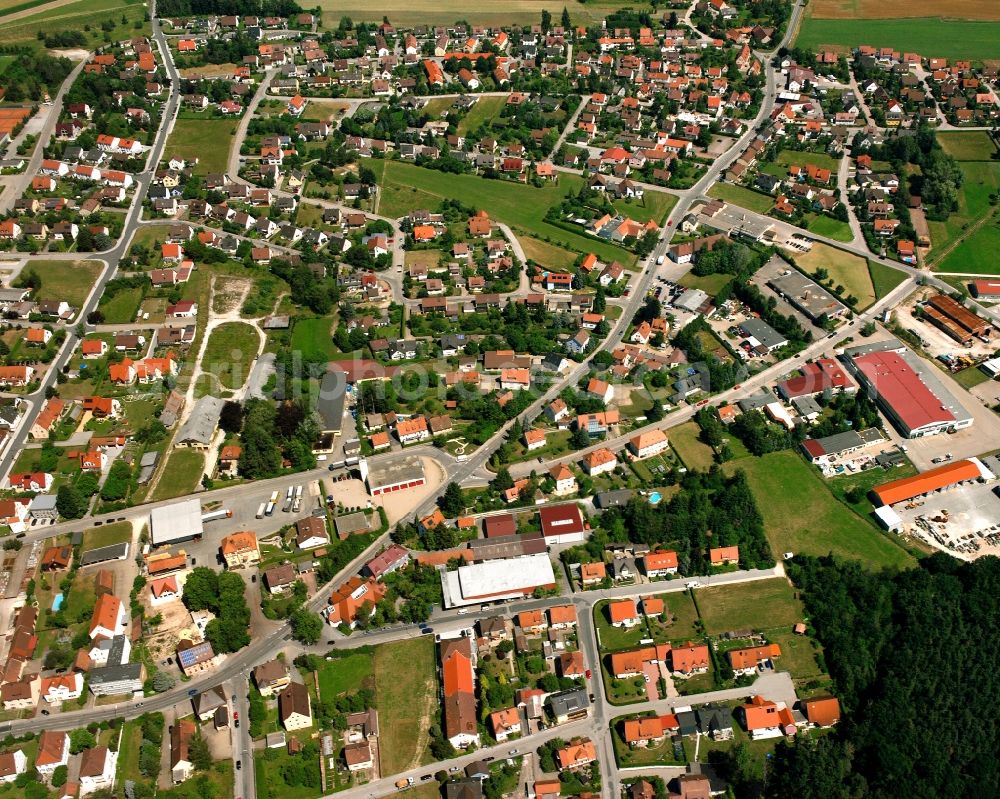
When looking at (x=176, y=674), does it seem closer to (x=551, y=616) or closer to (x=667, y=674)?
(x=551, y=616)

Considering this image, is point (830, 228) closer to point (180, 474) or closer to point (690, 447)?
point (690, 447)

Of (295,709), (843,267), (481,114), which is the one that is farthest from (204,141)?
(295,709)

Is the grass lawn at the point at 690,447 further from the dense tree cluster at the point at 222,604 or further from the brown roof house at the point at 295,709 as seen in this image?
the dense tree cluster at the point at 222,604

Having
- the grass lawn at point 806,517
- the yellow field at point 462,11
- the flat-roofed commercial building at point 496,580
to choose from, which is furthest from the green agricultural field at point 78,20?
the grass lawn at point 806,517

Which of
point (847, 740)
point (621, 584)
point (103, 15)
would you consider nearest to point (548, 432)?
point (621, 584)

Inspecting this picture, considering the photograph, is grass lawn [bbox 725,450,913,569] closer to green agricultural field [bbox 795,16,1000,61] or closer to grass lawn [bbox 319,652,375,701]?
grass lawn [bbox 319,652,375,701]

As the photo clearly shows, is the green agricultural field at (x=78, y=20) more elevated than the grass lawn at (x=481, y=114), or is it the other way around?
the green agricultural field at (x=78, y=20)

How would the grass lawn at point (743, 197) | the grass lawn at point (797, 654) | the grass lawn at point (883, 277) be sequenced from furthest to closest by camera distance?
1. the grass lawn at point (743, 197)
2. the grass lawn at point (883, 277)
3. the grass lawn at point (797, 654)
